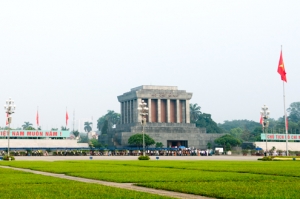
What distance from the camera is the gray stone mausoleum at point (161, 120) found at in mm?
118438

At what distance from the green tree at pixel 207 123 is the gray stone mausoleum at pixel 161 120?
21.7 meters

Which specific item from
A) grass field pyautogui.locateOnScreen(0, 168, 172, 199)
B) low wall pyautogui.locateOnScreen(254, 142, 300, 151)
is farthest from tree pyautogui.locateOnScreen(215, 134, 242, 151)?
grass field pyautogui.locateOnScreen(0, 168, 172, 199)

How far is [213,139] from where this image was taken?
396 feet

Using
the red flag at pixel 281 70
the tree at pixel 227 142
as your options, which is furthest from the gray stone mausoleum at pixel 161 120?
the red flag at pixel 281 70

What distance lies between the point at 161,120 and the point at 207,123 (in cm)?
2953

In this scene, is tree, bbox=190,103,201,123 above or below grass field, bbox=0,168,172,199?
above

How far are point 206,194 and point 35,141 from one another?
3878 inches

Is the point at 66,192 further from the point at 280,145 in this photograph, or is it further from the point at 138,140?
the point at 280,145

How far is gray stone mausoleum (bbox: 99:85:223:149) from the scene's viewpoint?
389ft

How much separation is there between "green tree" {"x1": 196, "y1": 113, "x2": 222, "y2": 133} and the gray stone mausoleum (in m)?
21.7

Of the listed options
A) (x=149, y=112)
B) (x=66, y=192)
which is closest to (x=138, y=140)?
(x=149, y=112)

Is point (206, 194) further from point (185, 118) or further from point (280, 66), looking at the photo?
point (185, 118)

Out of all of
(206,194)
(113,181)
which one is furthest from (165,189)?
(113,181)

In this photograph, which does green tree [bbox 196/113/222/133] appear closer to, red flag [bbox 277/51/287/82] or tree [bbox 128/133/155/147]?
tree [bbox 128/133/155/147]
